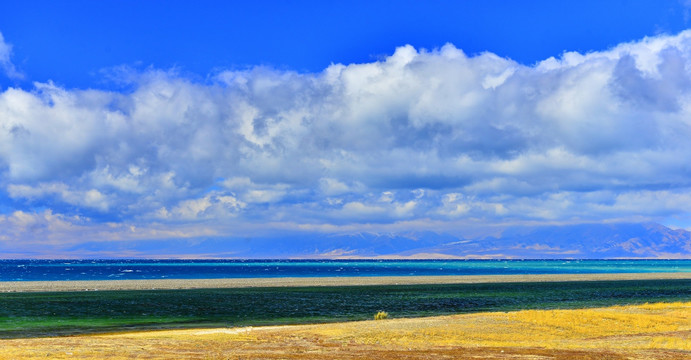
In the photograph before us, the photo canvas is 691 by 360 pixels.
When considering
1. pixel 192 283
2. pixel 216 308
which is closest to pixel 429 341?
pixel 216 308

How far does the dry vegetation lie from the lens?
105 ft

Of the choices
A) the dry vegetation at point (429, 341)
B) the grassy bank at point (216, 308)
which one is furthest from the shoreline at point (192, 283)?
the dry vegetation at point (429, 341)

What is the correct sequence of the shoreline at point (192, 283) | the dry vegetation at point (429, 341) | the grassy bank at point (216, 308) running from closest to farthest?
the dry vegetation at point (429, 341) → the grassy bank at point (216, 308) → the shoreline at point (192, 283)

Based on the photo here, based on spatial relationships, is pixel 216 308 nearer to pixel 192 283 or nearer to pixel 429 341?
pixel 429 341

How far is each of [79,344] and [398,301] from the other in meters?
53.2

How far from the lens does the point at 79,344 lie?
36.1 meters

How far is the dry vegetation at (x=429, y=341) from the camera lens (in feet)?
105

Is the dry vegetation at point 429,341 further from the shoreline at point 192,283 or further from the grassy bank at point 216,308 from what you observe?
the shoreline at point 192,283

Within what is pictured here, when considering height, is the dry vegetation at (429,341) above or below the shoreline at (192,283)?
below

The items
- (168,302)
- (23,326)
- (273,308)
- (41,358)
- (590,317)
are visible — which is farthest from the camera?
(168,302)

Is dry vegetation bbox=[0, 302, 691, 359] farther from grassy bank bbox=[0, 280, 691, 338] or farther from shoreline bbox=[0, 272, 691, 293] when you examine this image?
shoreline bbox=[0, 272, 691, 293]

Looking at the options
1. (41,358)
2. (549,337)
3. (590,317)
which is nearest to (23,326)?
(41,358)

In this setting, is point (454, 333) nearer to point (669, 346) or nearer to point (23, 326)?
point (669, 346)

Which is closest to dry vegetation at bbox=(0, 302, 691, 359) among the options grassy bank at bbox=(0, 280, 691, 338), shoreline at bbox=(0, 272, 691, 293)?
→ grassy bank at bbox=(0, 280, 691, 338)
